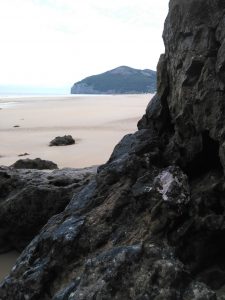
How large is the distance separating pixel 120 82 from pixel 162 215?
151 meters

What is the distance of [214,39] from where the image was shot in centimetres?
529

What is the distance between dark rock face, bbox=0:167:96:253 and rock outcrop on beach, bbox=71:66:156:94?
133760 millimetres

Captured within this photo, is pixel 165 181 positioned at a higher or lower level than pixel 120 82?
higher

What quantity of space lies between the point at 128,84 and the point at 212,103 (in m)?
147

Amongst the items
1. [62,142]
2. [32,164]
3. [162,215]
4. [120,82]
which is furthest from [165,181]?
[120,82]

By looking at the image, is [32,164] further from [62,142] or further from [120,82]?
Result: [120,82]

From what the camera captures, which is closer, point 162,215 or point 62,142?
point 162,215

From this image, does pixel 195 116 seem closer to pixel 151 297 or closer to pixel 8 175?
pixel 151 297

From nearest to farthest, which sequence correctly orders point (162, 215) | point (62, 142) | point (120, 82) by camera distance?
point (162, 215)
point (62, 142)
point (120, 82)

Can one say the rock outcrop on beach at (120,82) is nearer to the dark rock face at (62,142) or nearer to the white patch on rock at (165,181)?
the dark rock face at (62,142)

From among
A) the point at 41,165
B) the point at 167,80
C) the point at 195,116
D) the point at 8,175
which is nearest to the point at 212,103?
the point at 195,116

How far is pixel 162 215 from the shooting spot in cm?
480

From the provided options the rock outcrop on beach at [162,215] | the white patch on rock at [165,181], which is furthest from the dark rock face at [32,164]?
the white patch on rock at [165,181]

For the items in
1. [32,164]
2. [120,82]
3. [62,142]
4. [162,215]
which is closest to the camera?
[162,215]
